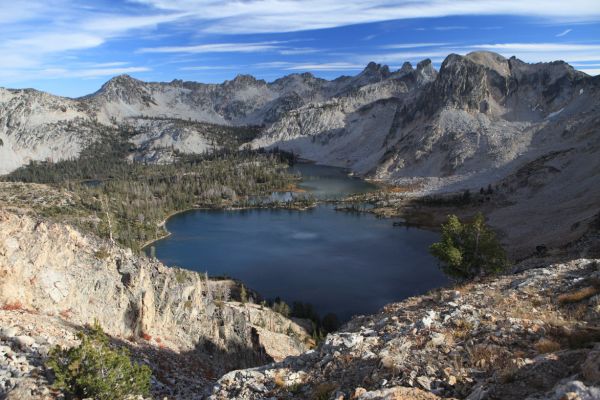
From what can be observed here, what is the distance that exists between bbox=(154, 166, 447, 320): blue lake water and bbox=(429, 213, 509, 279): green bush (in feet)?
96.4

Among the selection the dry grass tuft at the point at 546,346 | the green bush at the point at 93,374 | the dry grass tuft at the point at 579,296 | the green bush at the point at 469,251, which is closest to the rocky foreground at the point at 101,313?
the green bush at the point at 93,374

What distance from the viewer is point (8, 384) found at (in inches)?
687

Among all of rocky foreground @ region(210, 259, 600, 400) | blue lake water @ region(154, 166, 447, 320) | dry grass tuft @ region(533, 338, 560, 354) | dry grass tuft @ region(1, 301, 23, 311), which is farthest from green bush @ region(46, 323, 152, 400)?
blue lake water @ region(154, 166, 447, 320)

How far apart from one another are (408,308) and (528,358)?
11.8m

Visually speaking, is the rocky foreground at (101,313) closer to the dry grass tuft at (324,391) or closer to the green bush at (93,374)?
the green bush at (93,374)

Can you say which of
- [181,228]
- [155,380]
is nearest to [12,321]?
[155,380]

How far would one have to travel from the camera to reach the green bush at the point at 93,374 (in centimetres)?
1705

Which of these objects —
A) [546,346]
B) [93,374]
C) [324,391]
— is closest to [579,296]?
[546,346]

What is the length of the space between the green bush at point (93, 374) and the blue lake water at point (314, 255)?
183 feet

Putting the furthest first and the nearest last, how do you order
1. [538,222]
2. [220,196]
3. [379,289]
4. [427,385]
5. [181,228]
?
1. [220,196]
2. [181,228]
3. [538,222]
4. [379,289]
5. [427,385]

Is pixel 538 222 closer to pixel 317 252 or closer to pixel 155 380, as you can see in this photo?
pixel 317 252

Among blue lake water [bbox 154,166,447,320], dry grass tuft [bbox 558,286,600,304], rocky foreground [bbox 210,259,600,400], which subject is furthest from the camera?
blue lake water [bbox 154,166,447,320]

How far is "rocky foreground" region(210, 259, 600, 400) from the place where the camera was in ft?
44.1

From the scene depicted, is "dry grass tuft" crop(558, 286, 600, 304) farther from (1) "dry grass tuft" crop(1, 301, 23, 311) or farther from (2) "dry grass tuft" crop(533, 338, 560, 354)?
(1) "dry grass tuft" crop(1, 301, 23, 311)
